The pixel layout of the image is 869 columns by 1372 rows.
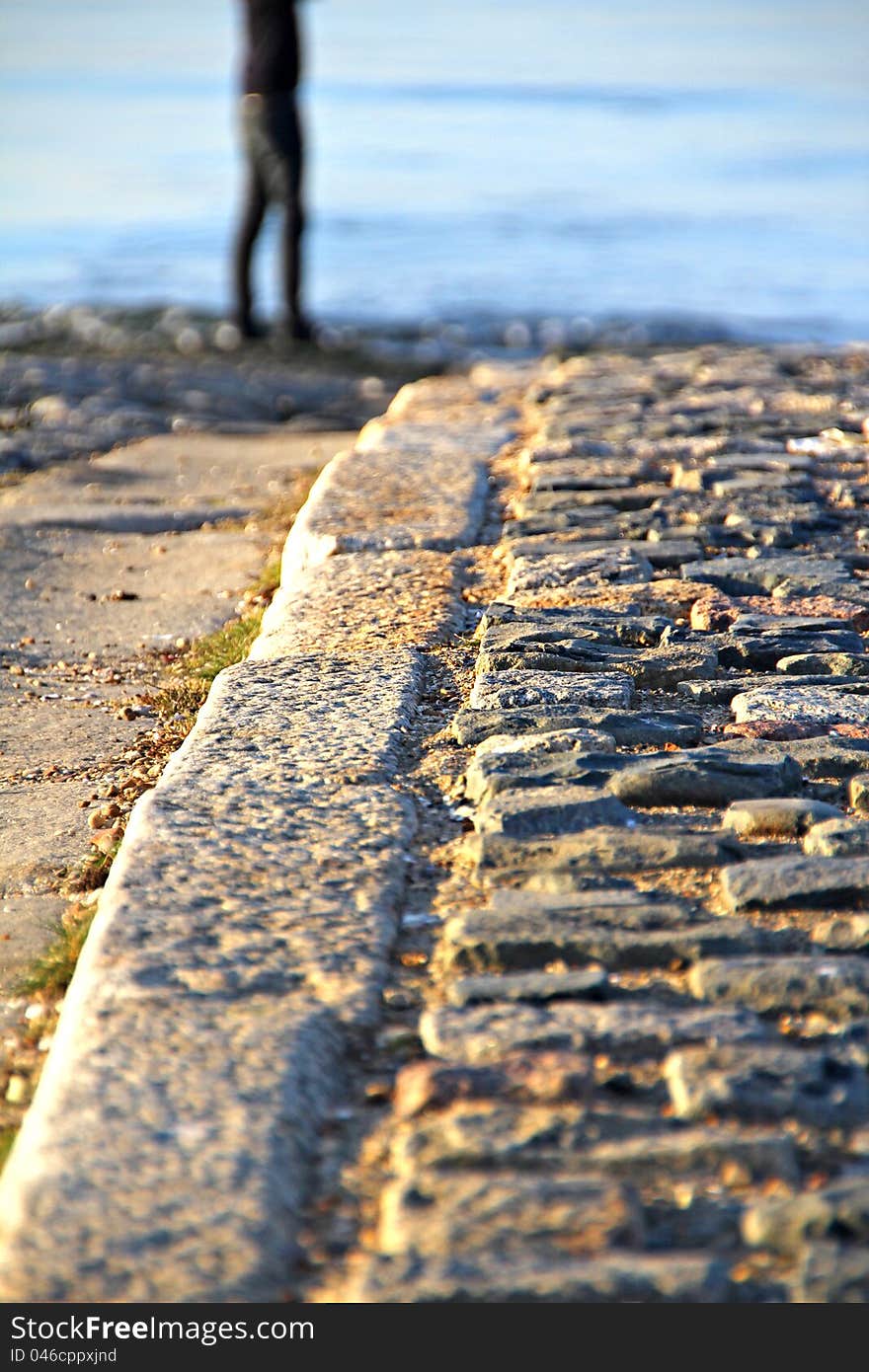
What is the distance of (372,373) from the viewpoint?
8422 millimetres

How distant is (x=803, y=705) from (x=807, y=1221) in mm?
1234

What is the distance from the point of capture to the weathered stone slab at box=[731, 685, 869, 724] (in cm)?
241

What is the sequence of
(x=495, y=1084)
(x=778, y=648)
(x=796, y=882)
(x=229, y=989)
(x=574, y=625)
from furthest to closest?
(x=574, y=625) < (x=778, y=648) < (x=796, y=882) < (x=229, y=989) < (x=495, y=1084)

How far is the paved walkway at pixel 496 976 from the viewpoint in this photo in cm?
133

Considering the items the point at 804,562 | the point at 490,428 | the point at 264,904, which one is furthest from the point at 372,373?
the point at 264,904

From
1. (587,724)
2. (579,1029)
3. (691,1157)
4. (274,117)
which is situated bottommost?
(691,1157)

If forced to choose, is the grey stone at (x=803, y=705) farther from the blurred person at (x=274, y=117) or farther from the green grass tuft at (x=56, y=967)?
the blurred person at (x=274, y=117)

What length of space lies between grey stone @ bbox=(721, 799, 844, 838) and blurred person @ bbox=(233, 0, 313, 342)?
6574 mm

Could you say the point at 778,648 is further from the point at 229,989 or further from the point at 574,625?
the point at 229,989

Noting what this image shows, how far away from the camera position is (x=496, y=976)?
1.73 m

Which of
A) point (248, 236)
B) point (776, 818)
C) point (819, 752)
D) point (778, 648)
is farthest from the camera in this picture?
point (248, 236)

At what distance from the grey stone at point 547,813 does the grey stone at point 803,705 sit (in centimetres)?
44

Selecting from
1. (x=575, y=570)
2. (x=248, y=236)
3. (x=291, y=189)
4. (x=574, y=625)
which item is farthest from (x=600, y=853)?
(x=248, y=236)

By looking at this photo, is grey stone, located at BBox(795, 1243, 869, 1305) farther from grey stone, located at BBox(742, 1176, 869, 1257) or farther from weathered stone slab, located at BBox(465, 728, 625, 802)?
weathered stone slab, located at BBox(465, 728, 625, 802)
